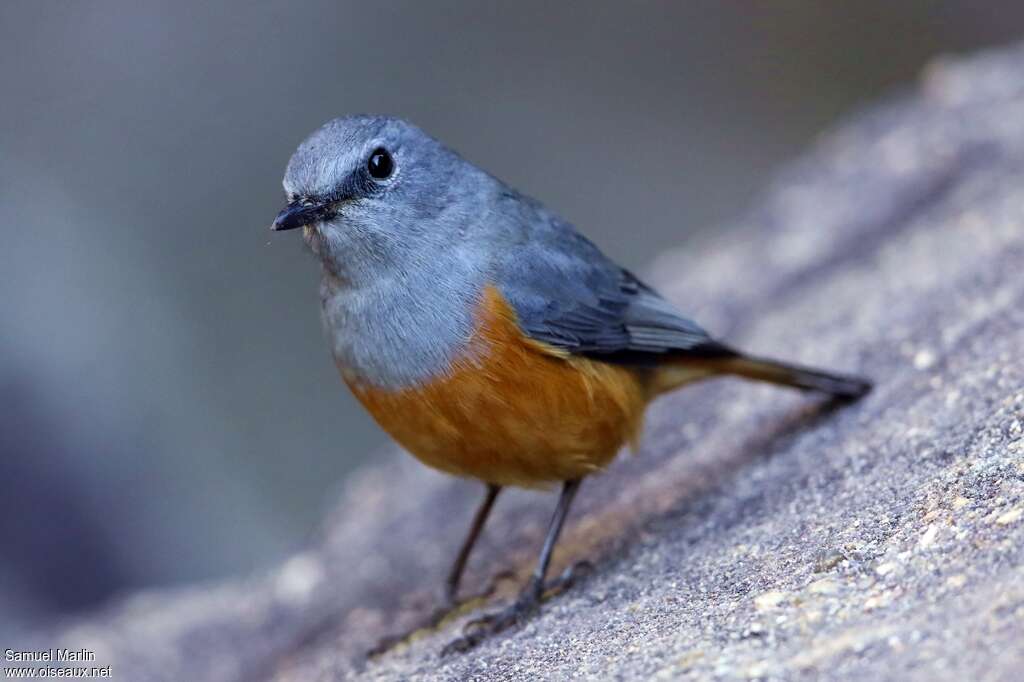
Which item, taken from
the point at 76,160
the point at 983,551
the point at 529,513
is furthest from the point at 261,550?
the point at 983,551

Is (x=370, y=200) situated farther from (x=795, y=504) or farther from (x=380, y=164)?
(x=795, y=504)

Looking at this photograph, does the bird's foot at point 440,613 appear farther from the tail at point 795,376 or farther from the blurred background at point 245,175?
the blurred background at point 245,175

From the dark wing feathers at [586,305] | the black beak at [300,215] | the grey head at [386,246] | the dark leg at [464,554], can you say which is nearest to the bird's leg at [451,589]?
the dark leg at [464,554]

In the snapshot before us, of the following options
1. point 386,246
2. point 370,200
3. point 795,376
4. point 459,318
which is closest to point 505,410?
point 459,318

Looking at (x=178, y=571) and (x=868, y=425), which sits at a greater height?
(x=178, y=571)

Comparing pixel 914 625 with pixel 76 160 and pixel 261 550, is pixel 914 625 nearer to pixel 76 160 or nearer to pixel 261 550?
pixel 261 550

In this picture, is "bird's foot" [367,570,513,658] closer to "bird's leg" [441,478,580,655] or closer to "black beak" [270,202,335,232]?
"bird's leg" [441,478,580,655]

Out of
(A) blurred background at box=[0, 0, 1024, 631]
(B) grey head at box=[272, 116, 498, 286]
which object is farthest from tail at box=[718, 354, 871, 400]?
(A) blurred background at box=[0, 0, 1024, 631]

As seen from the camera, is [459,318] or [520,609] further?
[520,609]
